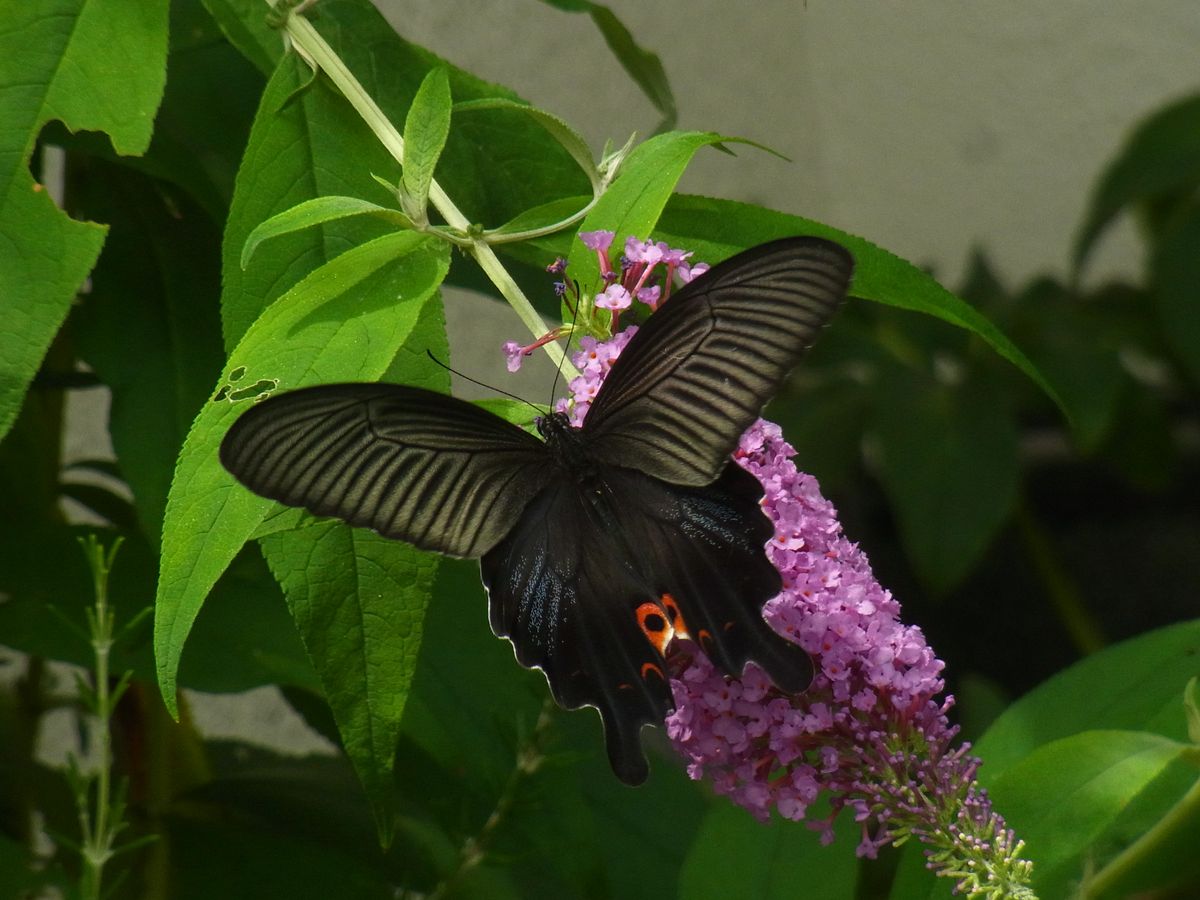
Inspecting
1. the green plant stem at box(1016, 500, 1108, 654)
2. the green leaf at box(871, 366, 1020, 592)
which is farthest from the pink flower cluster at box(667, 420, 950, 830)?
the green plant stem at box(1016, 500, 1108, 654)

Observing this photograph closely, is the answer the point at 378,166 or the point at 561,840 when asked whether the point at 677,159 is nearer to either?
the point at 378,166

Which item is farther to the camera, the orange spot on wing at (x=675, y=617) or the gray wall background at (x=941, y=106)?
the gray wall background at (x=941, y=106)

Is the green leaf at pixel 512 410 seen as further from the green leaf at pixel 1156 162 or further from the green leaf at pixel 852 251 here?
the green leaf at pixel 1156 162

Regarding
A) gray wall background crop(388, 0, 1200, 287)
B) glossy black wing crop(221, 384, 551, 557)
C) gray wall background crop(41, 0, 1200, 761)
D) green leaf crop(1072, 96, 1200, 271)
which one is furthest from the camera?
gray wall background crop(388, 0, 1200, 287)

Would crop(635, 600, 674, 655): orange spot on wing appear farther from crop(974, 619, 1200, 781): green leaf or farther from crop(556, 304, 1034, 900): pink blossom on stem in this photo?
crop(974, 619, 1200, 781): green leaf

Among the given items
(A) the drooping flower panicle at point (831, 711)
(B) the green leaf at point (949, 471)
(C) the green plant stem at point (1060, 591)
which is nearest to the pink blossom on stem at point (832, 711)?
(A) the drooping flower panicle at point (831, 711)

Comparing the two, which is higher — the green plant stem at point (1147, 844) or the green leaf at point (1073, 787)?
the green leaf at point (1073, 787)

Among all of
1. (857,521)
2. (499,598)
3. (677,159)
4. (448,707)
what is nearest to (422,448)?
(499,598)
